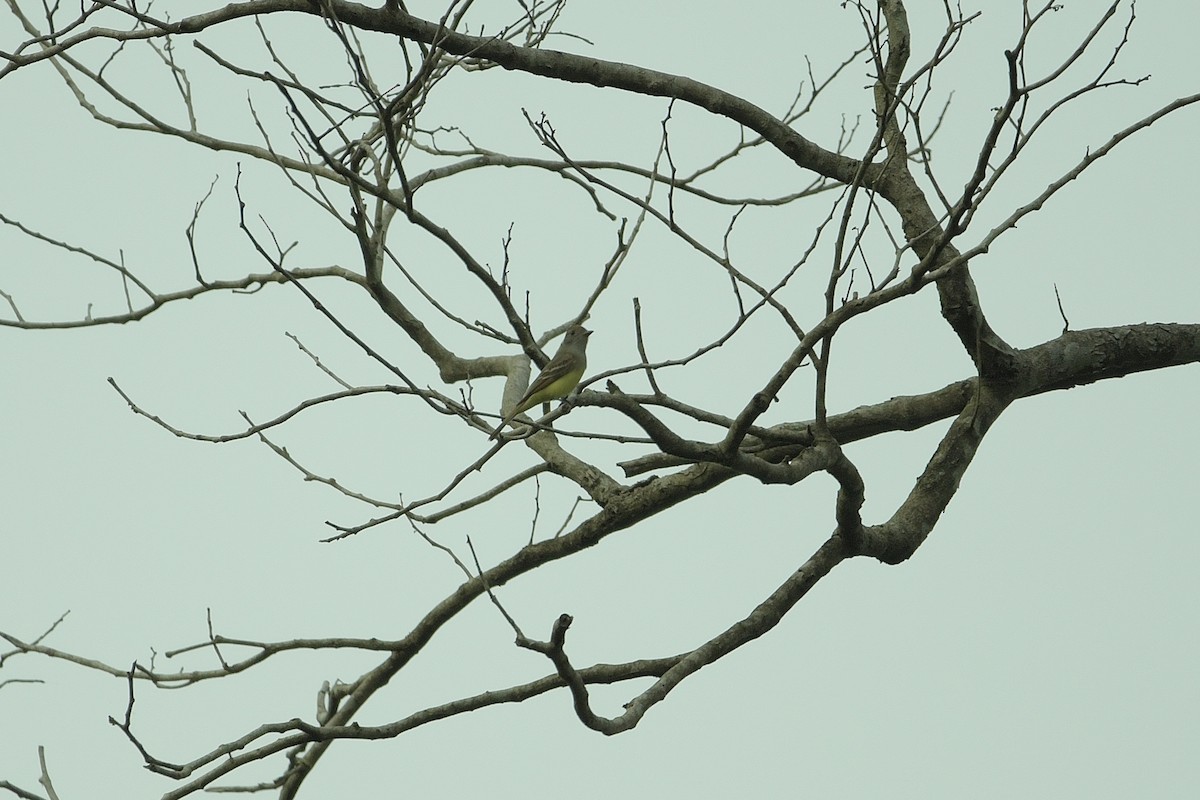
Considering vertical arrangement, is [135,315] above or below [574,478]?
above

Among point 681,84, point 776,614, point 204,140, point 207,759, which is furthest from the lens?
point 204,140

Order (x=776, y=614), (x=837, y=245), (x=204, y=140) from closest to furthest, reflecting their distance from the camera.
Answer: (x=837, y=245) → (x=776, y=614) → (x=204, y=140)

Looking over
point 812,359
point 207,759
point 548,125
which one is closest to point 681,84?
point 548,125

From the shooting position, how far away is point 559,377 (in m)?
5.79

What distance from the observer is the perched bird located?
5680 millimetres

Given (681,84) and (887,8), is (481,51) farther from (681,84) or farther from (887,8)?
(887,8)

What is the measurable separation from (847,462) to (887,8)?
7.40ft

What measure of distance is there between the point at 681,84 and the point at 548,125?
78 cm

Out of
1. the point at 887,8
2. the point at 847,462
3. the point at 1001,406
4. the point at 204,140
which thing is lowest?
the point at 847,462

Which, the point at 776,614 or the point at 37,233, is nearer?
the point at 776,614

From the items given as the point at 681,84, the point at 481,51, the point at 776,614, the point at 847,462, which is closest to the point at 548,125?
the point at 481,51

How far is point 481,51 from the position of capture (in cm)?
416

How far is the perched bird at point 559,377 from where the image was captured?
568 cm

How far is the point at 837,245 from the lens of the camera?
330 cm
